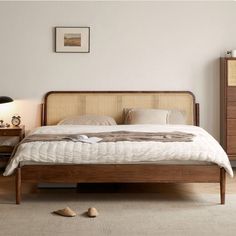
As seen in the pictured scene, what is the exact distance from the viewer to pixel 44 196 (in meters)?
4.26

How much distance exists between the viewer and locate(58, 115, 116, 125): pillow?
543cm

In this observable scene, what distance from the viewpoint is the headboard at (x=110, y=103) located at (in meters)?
5.82

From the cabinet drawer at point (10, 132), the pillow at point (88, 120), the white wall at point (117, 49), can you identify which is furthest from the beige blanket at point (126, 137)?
the white wall at point (117, 49)

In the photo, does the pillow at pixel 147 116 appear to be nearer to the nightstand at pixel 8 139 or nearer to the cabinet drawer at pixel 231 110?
the cabinet drawer at pixel 231 110

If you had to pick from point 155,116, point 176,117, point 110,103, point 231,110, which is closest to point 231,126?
point 231,110

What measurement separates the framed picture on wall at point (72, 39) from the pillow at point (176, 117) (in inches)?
54.5

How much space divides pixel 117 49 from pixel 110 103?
71 cm

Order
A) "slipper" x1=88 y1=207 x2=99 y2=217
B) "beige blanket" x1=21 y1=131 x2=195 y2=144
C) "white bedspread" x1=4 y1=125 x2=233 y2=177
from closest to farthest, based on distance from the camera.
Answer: "slipper" x1=88 y1=207 x2=99 y2=217
"white bedspread" x1=4 y1=125 x2=233 y2=177
"beige blanket" x1=21 y1=131 x2=195 y2=144

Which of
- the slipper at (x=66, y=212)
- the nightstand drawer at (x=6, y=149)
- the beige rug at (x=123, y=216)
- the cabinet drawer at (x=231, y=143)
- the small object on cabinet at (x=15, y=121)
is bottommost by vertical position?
the beige rug at (x=123, y=216)

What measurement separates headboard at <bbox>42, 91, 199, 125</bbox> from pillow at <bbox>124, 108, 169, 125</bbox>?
0.78 ft

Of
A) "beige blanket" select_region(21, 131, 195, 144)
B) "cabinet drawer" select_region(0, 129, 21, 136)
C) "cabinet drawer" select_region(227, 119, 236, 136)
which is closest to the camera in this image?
"beige blanket" select_region(21, 131, 195, 144)

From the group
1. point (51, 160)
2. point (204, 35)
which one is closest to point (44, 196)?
point (51, 160)

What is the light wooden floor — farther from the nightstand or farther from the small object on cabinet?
the small object on cabinet

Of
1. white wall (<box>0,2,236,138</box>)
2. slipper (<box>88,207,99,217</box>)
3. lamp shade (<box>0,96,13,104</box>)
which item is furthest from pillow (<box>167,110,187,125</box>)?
slipper (<box>88,207,99,217</box>)
